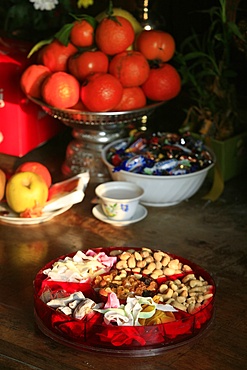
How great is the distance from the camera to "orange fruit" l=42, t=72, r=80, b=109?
5.72 feet

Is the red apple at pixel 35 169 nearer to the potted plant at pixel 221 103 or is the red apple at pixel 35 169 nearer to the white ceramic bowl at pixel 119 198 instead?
the white ceramic bowl at pixel 119 198

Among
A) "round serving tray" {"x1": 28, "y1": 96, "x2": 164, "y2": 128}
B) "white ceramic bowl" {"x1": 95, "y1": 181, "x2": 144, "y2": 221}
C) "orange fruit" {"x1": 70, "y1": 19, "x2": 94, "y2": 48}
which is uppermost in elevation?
"orange fruit" {"x1": 70, "y1": 19, "x2": 94, "y2": 48}

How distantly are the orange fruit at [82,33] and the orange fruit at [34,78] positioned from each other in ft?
0.31

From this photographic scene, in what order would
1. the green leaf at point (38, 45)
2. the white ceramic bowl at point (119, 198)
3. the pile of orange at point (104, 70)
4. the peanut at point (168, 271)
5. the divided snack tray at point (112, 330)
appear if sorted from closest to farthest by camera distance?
the divided snack tray at point (112, 330) < the peanut at point (168, 271) < the white ceramic bowl at point (119, 198) < the pile of orange at point (104, 70) < the green leaf at point (38, 45)

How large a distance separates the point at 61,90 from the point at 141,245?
396mm

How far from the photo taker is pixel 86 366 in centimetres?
118

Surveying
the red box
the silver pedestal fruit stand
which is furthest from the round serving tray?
the red box

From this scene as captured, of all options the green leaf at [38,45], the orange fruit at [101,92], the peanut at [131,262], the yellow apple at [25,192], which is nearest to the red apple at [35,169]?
the yellow apple at [25,192]

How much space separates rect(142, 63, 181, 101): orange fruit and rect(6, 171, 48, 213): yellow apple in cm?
33

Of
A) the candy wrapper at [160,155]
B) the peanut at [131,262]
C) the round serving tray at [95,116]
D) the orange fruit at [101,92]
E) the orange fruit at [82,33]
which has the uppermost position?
the orange fruit at [82,33]

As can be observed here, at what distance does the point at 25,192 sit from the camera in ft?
5.40

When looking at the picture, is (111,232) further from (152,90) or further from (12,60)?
(12,60)

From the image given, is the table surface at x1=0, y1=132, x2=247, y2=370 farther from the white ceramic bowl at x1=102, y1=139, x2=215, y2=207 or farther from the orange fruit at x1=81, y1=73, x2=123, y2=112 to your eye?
the orange fruit at x1=81, y1=73, x2=123, y2=112

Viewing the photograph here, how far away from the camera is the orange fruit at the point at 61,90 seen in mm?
1743
